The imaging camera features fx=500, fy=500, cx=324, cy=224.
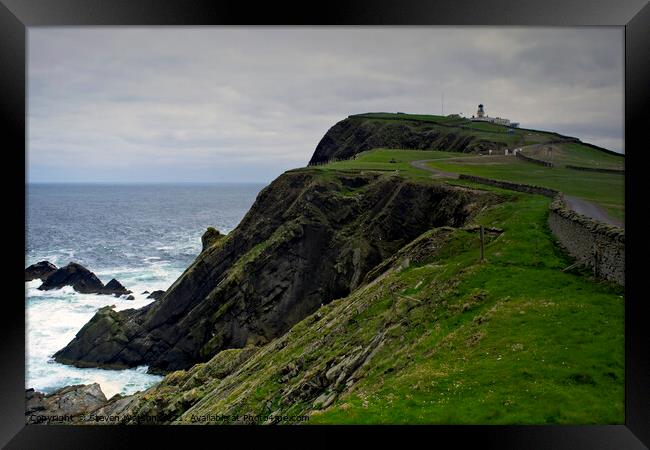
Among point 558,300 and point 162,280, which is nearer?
point 558,300

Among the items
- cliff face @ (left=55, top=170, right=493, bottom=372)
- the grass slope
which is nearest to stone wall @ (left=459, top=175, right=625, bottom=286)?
the grass slope

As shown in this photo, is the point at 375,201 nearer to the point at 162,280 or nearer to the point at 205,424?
the point at 162,280

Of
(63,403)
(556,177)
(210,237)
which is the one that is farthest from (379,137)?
(63,403)

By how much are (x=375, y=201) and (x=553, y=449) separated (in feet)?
119

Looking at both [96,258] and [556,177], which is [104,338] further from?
[556,177]

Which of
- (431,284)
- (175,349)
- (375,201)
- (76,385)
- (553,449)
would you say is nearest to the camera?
(553,449)

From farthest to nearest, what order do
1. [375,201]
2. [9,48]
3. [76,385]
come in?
1. [375,201]
2. [76,385]
3. [9,48]

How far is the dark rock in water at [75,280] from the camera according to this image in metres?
28.9

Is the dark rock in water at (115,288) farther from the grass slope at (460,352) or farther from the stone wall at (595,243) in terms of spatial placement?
the stone wall at (595,243)

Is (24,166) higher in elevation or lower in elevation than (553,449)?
higher

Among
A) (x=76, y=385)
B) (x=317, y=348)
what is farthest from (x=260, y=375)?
(x=76, y=385)

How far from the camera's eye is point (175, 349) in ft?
149

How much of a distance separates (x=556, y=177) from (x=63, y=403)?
120ft

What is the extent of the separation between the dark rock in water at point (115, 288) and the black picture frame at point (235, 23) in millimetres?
27555
